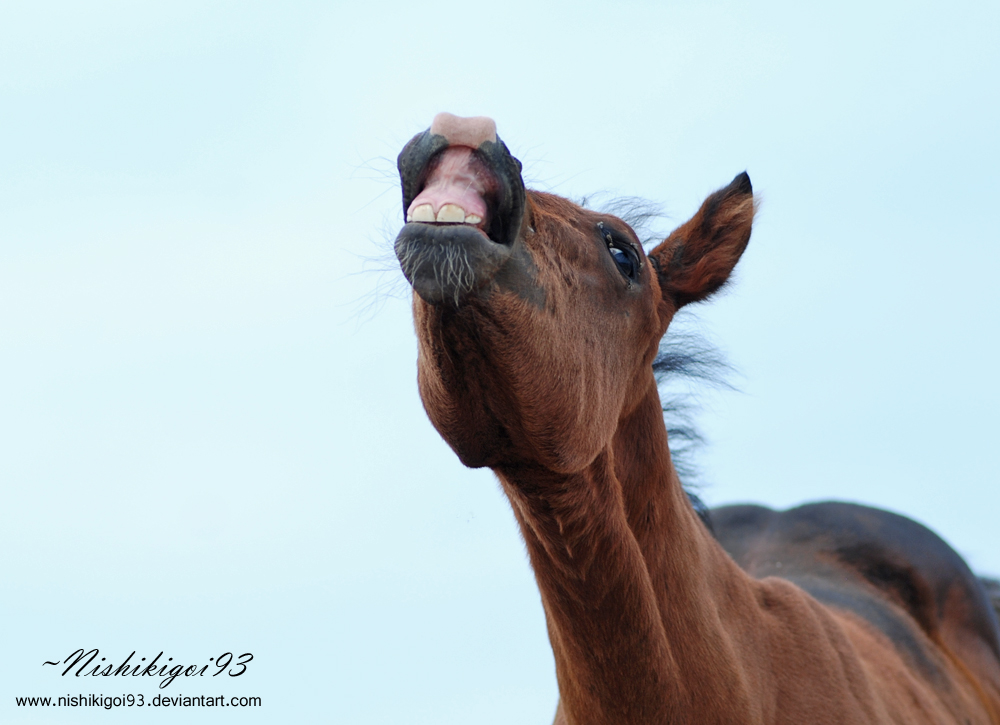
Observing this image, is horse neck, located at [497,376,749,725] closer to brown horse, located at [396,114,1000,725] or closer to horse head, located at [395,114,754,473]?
brown horse, located at [396,114,1000,725]

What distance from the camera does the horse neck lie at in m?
2.55

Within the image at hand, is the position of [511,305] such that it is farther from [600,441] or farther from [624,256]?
[624,256]

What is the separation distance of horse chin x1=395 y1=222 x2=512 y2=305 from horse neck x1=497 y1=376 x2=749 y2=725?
0.66 metres

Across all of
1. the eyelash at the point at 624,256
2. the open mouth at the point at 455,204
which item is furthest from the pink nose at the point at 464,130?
the eyelash at the point at 624,256

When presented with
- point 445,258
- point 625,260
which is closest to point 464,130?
point 445,258

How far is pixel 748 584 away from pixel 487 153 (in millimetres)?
2045

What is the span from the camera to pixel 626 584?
2.62m

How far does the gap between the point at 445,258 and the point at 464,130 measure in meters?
0.29

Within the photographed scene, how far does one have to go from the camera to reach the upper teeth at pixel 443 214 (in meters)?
1.85

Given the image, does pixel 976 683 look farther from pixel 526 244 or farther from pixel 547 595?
pixel 526 244

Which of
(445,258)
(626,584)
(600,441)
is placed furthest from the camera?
(626,584)

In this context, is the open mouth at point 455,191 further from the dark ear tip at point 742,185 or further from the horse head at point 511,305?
the dark ear tip at point 742,185

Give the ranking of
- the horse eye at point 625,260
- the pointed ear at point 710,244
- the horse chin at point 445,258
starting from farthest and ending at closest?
1. the pointed ear at point 710,244
2. the horse eye at point 625,260
3. the horse chin at point 445,258

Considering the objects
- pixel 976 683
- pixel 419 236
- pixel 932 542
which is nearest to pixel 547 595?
pixel 419 236
